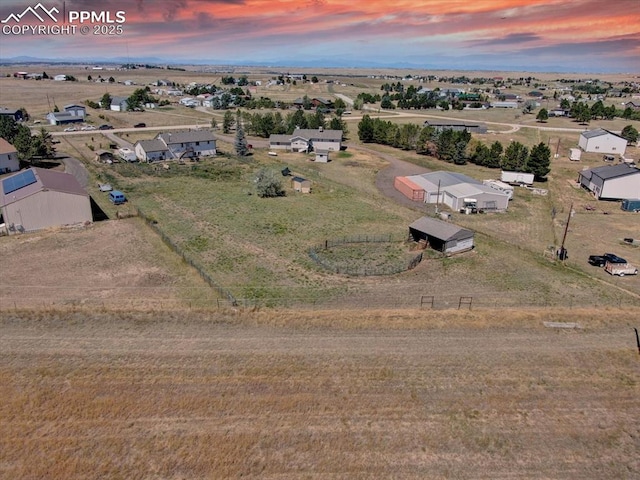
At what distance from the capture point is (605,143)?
77.6 meters

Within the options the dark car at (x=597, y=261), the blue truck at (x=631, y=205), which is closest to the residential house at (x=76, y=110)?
the dark car at (x=597, y=261)

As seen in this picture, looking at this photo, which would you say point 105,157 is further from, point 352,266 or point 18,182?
point 352,266

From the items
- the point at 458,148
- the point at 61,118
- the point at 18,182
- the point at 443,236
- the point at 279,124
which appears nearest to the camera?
the point at 443,236

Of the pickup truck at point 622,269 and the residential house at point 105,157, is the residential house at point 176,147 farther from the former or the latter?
the pickup truck at point 622,269

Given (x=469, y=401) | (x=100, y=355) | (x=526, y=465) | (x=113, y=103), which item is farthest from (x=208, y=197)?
(x=113, y=103)

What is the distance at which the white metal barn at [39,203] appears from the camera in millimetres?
37625

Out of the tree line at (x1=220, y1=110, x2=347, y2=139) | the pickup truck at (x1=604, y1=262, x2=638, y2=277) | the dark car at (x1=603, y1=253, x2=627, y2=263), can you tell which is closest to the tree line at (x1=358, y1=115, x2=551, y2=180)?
the tree line at (x1=220, y1=110, x2=347, y2=139)

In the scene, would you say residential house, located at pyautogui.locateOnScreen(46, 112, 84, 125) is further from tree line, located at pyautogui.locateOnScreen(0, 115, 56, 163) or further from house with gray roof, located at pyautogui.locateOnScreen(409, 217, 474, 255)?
house with gray roof, located at pyautogui.locateOnScreen(409, 217, 474, 255)

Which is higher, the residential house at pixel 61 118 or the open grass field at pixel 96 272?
the residential house at pixel 61 118

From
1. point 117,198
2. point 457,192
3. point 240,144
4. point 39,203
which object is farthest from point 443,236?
point 240,144

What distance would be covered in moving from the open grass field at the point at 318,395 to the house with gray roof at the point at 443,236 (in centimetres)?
980

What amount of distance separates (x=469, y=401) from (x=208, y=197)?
126 ft

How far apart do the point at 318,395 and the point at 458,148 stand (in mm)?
59471

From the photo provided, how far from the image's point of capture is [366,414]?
18688 mm
